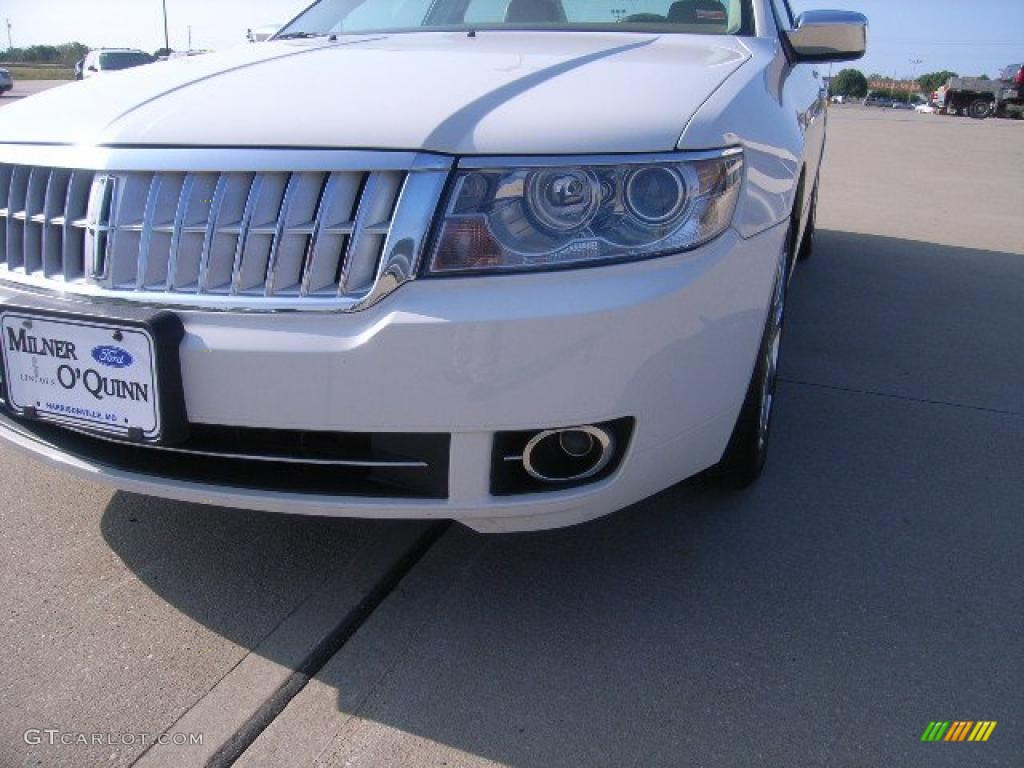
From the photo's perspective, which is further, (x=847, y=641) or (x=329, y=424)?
(x=847, y=641)

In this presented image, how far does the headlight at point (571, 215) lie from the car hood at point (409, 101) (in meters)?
0.05

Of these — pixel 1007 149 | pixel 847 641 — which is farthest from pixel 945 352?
pixel 1007 149

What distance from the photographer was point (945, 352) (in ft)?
14.0

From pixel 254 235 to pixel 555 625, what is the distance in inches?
42.6

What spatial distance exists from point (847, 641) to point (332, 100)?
5.31ft

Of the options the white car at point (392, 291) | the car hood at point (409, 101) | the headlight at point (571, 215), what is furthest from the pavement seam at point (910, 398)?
the headlight at point (571, 215)

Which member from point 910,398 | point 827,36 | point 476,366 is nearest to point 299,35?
point 827,36

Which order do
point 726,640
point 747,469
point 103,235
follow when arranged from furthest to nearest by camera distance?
point 747,469 < point 726,640 < point 103,235

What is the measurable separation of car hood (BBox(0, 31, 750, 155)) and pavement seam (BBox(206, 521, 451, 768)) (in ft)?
3.48

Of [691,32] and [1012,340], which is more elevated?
Result: [691,32]

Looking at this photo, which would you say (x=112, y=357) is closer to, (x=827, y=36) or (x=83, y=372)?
(x=83, y=372)

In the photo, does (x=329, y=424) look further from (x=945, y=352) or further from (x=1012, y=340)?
(x=1012, y=340)

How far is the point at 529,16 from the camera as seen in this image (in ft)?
10.6

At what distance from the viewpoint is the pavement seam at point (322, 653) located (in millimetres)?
1779
